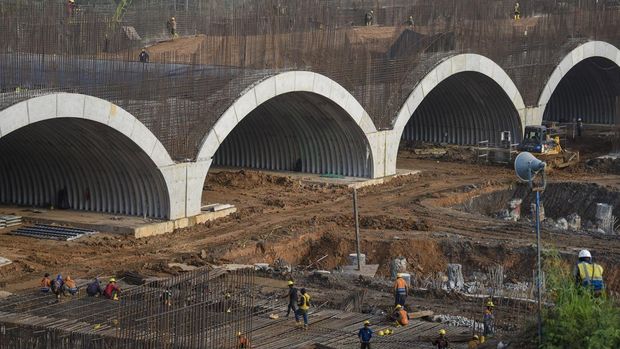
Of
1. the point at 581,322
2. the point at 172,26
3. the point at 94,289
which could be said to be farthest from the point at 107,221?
the point at 581,322

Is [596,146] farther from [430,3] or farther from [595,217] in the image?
[595,217]

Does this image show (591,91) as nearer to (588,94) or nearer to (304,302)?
(588,94)

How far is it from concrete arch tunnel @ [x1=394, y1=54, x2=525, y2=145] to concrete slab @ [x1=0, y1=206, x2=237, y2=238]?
13.7 metres

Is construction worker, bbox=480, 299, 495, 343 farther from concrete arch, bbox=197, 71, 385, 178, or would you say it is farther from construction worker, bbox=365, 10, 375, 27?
construction worker, bbox=365, 10, 375, 27

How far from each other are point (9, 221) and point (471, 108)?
20.8 meters

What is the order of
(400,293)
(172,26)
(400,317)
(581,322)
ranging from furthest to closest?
(172,26) → (400,293) → (400,317) → (581,322)

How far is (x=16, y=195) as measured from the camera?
3134 cm

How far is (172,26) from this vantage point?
38.6 m

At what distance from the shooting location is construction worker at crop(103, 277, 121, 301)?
22.0 metres


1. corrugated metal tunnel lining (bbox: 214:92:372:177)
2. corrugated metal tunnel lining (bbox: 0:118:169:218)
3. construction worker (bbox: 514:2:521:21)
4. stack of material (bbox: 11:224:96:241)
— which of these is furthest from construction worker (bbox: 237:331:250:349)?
construction worker (bbox: 514:2:521:21)

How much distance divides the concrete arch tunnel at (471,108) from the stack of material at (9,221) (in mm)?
16106

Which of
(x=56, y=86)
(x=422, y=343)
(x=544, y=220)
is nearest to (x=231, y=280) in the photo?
(x=422, y=343)

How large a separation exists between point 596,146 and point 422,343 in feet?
97.9

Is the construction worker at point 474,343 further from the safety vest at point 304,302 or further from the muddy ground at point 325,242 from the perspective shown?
the muddy ground at point 325,242
